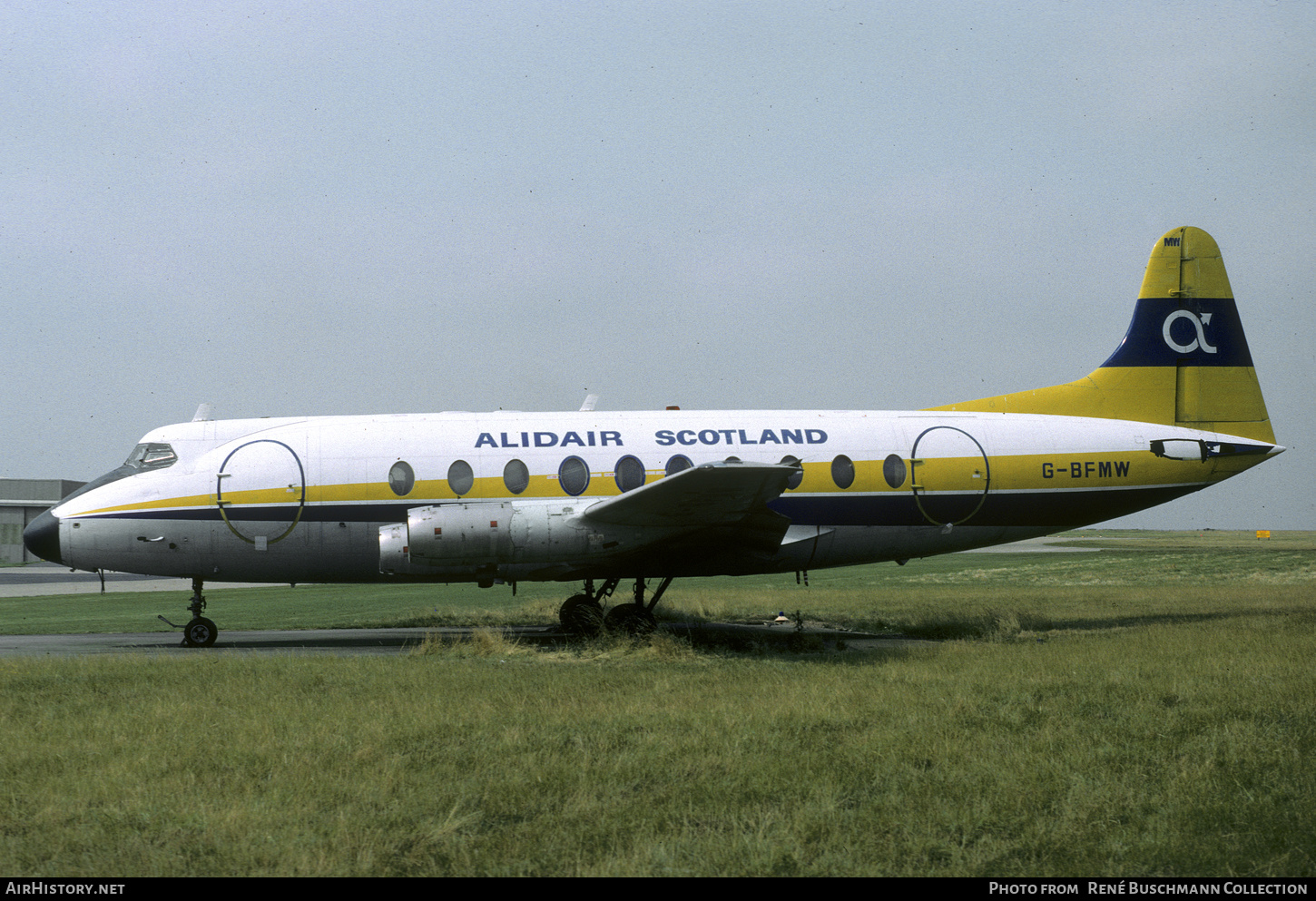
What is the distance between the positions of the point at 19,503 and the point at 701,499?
72681 millimetres

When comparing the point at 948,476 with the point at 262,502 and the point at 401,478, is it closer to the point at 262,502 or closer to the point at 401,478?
the point at 401,478

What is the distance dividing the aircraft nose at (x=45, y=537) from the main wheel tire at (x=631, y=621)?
913cm

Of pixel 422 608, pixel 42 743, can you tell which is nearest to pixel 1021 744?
pixel 42 743

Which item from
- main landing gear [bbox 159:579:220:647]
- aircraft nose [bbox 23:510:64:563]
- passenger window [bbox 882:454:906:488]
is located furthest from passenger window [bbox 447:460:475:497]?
passenger window [bbox 882:454:906:488]

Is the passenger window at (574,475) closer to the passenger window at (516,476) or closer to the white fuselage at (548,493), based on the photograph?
the white fuselage at (548,493)

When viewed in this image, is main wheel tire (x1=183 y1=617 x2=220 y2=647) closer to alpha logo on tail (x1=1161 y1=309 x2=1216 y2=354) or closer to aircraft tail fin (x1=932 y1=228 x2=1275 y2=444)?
aircraft tail fin (x1=932 y1=228 x2=1275 y2=444)

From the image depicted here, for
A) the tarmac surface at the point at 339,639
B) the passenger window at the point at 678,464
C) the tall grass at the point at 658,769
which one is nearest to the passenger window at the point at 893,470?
the tarmac surface at the point at 339,639

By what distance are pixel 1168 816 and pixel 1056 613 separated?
15.8m

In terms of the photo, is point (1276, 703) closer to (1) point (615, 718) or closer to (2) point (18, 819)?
(1) point (615, 718)

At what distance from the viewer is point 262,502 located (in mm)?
15094

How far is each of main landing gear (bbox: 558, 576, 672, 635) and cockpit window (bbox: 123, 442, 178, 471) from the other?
737 centimetres

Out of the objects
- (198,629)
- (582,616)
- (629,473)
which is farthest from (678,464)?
(198,629)

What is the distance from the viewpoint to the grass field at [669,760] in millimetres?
5477

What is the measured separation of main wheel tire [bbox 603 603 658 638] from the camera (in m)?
16.0
